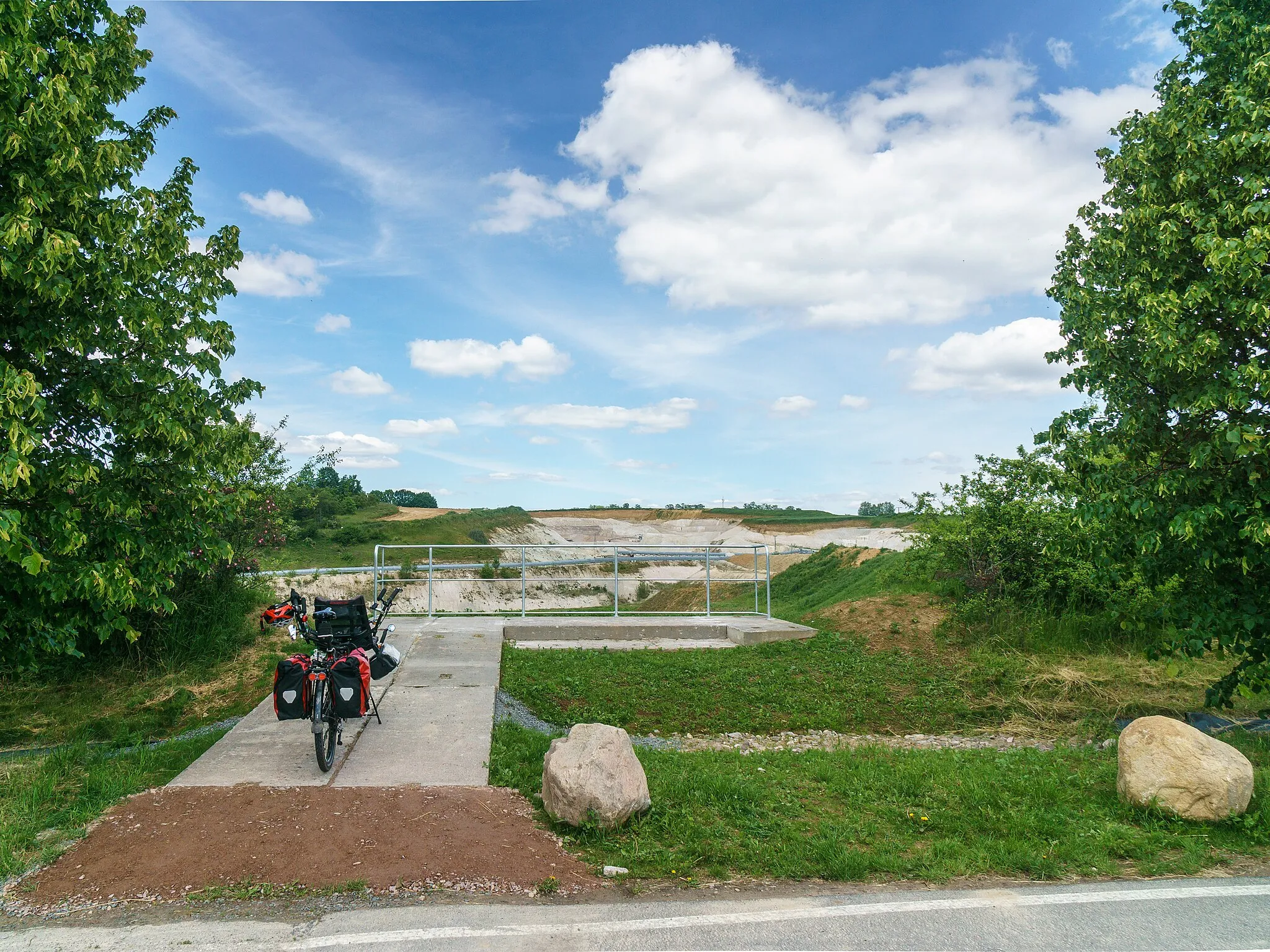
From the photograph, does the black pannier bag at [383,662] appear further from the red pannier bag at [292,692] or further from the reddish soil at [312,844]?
the reddish soil at [312,844]

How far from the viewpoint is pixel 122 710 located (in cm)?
1036

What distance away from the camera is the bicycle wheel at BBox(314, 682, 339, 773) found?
652 centimetres

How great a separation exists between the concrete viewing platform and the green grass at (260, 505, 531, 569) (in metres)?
14.5

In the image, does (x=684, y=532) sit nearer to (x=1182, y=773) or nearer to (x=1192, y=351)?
(x=1192, y=351)

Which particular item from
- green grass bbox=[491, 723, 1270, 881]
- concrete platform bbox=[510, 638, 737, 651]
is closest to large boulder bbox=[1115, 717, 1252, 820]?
green grass bbox=[491, 723, 1270, 881]

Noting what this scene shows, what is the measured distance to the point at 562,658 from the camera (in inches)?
478

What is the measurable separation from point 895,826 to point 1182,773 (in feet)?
6.89

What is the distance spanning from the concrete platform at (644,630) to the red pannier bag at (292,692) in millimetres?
6984

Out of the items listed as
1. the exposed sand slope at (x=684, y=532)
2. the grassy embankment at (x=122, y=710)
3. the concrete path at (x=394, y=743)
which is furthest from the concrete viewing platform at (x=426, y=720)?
the exposed sand slope at (x=684, y=532)

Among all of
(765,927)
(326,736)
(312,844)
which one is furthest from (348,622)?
(765,927)

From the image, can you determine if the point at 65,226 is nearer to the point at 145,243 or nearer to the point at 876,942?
the point at 145,243

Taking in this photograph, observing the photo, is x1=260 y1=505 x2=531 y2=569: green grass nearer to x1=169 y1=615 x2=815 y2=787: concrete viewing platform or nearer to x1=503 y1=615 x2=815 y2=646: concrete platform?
x1=503 y1=615 x2=815 y2=646: concrete platform

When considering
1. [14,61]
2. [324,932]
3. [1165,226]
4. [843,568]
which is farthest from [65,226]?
[843,568]

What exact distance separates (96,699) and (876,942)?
10.7 m
